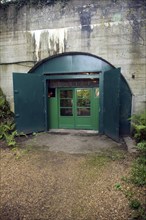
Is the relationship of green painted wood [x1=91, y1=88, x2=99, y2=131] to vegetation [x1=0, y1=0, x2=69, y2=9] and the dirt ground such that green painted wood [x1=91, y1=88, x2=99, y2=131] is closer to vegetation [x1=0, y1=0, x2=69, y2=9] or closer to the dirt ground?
the dirt ground

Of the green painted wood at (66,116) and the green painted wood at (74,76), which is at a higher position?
the green painted wood at (74,76)

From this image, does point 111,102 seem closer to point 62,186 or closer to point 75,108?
point 75,108

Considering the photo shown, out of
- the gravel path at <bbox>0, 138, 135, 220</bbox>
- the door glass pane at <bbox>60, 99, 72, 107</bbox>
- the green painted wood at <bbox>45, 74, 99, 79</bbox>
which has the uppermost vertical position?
the green painted wood at <bbox>45, 74, 99, 79</bbox>

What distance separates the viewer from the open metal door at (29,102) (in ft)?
23.4

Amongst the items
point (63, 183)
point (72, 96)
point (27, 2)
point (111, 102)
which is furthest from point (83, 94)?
point (63, 183)

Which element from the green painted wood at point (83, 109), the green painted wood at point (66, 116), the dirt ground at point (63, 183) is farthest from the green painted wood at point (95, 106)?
the dirt ground at point (63, 183)

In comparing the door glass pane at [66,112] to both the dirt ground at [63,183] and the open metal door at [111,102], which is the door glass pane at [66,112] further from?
the dirt ground at [63,183]

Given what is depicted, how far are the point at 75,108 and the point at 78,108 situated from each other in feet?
0.45

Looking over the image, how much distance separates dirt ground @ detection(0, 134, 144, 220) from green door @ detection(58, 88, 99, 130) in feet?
7.52

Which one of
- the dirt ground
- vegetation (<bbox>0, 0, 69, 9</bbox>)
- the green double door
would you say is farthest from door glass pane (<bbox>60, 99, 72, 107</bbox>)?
vegetation (<bbox>0, 0, 69, 9</bbox>)

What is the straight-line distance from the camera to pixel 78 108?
8305mm

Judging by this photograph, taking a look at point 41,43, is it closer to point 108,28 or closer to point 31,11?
point 31,11

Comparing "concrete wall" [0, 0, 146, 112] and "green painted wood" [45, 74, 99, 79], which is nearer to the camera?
"concrete wall" [0, 0, 146, 112]

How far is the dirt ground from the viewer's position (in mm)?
3277
